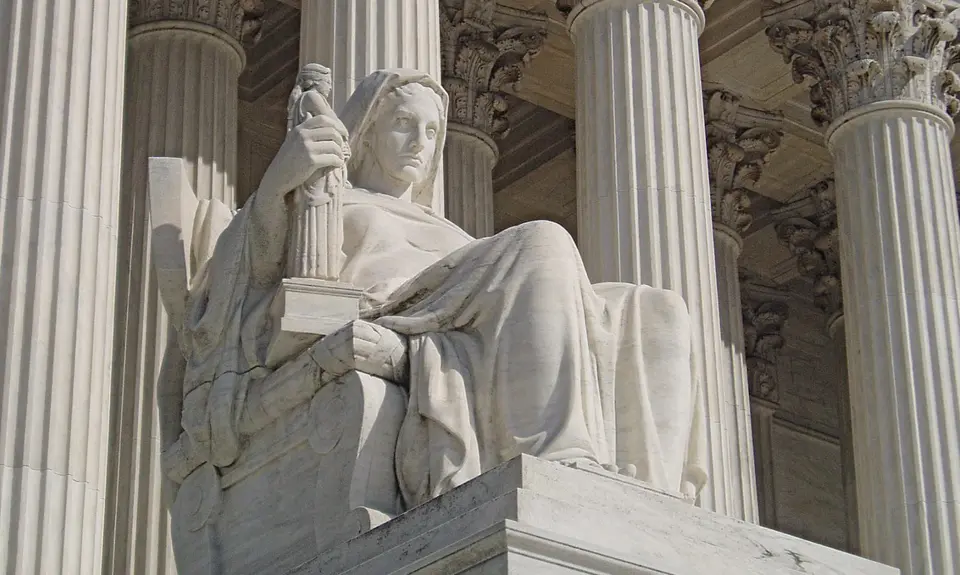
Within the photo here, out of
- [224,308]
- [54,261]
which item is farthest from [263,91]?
[224,308]

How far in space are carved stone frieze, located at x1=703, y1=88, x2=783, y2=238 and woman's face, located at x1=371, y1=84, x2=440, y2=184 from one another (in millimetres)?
18056

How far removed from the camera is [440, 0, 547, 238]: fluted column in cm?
2798

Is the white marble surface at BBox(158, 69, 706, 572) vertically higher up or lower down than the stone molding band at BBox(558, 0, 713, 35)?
lower down

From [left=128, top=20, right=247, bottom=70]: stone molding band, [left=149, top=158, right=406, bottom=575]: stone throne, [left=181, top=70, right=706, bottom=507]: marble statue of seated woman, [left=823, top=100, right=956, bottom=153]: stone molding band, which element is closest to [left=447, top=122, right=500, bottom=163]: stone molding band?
[left=128, top=20, right=247, bottom=70]: stone molding band

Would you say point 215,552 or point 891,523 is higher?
point 891,523

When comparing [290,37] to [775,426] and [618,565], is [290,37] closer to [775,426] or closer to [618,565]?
[775,426]

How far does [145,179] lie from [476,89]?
21.2 ft

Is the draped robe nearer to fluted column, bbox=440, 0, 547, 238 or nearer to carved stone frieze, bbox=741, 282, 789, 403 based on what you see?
fluted column, bbox=440, 0, 547, 238

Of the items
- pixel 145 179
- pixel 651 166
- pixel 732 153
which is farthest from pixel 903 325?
pixel 145 179

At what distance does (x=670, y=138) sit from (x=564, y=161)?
45.8 feet

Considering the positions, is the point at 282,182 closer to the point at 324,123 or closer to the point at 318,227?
the point at 318,227

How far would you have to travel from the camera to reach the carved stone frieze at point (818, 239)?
117 feet

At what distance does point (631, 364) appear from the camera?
1234 cm

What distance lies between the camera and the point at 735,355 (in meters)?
30.2
